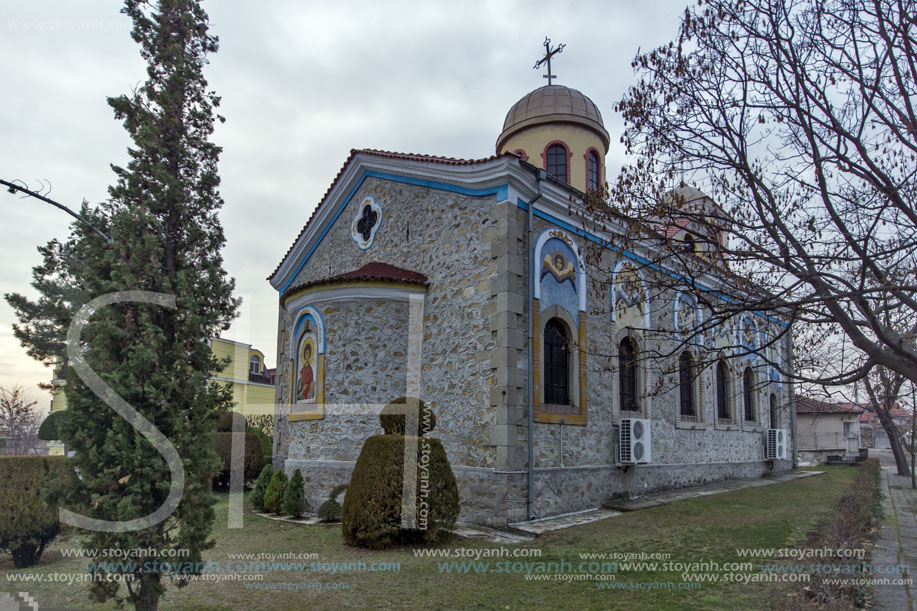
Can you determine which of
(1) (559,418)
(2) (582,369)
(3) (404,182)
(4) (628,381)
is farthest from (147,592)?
(4) (628,381)

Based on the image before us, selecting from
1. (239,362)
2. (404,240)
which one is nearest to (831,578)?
(404,240)

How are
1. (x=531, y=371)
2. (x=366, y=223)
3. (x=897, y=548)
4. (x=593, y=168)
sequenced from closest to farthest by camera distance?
(x=897, y=548), (x=531, y=371), (x=366, y=223), (x=593, y=168)

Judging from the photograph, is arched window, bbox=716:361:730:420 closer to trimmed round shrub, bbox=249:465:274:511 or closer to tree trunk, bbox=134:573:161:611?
trimmed round shrub, bbox=249:465:274:511

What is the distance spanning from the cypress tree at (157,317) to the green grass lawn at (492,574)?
1263 millimetres

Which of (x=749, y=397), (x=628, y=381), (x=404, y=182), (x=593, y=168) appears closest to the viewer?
(x=404, y=182)

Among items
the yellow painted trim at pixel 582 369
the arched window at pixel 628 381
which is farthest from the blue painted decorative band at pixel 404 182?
the arched window at pixel 628 381

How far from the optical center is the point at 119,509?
13.2 ft

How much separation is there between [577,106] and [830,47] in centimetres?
1102

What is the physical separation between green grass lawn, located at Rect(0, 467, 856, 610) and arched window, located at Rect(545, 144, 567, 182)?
29.8 feet

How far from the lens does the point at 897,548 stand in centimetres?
689

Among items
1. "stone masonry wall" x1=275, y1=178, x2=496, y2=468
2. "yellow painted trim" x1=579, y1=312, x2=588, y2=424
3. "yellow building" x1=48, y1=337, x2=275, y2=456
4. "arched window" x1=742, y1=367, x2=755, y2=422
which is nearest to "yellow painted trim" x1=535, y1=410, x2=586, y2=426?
"yellow painted trim" x1=579, y1=312, x2=588, y2=424

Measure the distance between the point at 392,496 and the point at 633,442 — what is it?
591 cm

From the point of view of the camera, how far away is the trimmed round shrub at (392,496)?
24.1 feet

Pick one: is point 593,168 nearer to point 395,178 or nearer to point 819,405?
point 395,178
